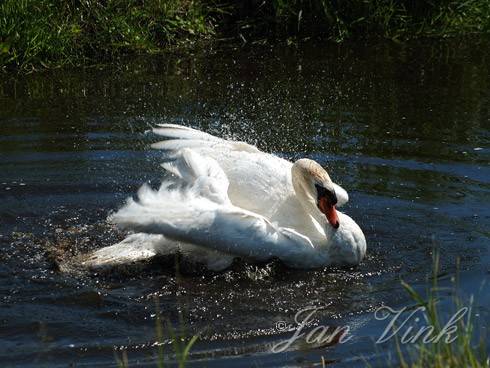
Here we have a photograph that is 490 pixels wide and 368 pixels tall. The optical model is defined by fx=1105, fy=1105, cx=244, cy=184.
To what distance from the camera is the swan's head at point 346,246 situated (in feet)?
24.1

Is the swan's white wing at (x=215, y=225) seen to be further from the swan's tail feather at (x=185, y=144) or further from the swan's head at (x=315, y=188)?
the swan's tail feather at (x=185, y=144)

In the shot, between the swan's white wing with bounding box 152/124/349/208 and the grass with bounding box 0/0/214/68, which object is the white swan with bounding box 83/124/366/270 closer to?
the swan's white wing with bounding box 152/124/349/208

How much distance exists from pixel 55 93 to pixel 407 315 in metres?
6.38

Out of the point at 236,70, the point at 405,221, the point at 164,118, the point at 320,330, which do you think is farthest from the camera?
the point at 236,70

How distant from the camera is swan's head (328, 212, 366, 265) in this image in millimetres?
7336

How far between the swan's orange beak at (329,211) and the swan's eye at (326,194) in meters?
0.02

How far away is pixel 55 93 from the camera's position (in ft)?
38.5

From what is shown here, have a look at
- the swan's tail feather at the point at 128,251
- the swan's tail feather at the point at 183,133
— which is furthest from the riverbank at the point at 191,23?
the swan's tail feather at the point at 128,251

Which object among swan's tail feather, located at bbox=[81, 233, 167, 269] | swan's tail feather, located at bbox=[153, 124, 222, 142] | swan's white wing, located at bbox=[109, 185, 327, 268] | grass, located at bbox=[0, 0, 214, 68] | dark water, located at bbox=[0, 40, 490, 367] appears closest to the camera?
dark water, located at bbox=[0, 40, 490, 367]

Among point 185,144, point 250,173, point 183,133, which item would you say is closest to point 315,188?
point 250,173

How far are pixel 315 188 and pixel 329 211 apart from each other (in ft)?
0.70

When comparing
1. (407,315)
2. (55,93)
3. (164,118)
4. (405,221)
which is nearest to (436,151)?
(405,221)

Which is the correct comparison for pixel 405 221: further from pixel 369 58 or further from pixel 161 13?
pixel 161 13

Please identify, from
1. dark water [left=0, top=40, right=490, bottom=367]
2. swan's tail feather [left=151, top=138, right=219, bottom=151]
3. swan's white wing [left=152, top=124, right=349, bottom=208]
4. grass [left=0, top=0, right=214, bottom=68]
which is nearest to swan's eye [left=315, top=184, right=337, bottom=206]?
swan's white wing [left=152, top=124, right=349, bottom=208]
